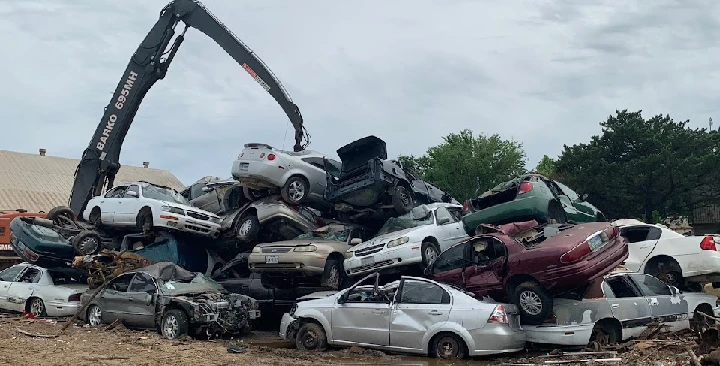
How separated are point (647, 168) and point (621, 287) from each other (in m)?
22.5

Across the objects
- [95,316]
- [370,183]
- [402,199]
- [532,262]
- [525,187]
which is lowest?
Result: [95,316]

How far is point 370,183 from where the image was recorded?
15297 mm

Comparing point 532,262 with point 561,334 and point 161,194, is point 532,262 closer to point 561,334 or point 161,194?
point 561,334

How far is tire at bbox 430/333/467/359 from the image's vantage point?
9906mm

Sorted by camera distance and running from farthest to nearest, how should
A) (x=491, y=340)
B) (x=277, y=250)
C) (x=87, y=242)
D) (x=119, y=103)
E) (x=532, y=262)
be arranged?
(x=119, y=103), (x=87, y=242), (x=277, y=250), (x=532, y=262), (x=491, y=340)

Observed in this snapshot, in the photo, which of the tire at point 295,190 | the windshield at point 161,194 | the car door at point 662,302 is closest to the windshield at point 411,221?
the tire at point 295,190

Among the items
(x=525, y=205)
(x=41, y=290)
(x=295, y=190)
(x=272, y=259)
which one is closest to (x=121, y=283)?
(x=272, y=259)

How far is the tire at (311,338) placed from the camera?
36.5 feet

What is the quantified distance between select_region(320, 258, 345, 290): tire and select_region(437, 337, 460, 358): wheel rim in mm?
3959

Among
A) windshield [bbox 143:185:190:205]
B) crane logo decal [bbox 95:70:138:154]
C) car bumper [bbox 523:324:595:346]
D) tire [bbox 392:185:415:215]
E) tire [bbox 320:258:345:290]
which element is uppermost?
crane logo decal [bbox 95:70:138:154]

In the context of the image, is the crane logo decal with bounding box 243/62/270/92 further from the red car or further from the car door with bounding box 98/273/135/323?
the red car

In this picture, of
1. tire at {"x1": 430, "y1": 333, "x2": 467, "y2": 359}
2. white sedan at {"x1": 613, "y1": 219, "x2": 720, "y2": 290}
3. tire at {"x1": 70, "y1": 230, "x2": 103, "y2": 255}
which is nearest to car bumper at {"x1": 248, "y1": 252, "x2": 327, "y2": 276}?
tire at {"x1": 430, "y1": 333, "x2": 467, "y2": 359}

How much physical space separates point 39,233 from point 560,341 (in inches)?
513

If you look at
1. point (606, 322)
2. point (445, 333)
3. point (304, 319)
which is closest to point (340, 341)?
point (304, 319)
